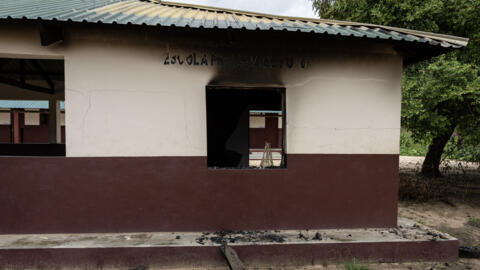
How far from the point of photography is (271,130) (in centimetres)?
1794

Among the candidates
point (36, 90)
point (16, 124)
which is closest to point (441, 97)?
point (36, 90)

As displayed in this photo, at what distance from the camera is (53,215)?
12.3ft

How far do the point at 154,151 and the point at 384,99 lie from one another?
3642 mm

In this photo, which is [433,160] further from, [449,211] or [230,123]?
[230,123]

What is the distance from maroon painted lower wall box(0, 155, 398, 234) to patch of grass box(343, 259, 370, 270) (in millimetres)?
587

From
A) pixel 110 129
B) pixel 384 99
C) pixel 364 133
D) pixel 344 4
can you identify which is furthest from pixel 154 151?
pixel 344 4

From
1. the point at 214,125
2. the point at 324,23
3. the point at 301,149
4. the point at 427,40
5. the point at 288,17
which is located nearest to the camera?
the point at 427,40

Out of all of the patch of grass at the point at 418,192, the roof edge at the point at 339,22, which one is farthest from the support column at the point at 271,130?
the roof edge at the point at 339,22

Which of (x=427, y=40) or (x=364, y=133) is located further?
(x=364, y=133)

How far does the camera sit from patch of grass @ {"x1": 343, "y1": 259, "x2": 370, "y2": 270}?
3403 mm

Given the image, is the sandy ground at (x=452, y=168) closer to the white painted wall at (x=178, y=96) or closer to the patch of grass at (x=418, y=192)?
the patch of grass at (x=418, y=192)

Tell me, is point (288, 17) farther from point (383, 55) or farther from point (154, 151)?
point (154, 151)

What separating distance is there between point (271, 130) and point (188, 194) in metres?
14.4

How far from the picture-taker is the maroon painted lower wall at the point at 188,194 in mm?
3713
